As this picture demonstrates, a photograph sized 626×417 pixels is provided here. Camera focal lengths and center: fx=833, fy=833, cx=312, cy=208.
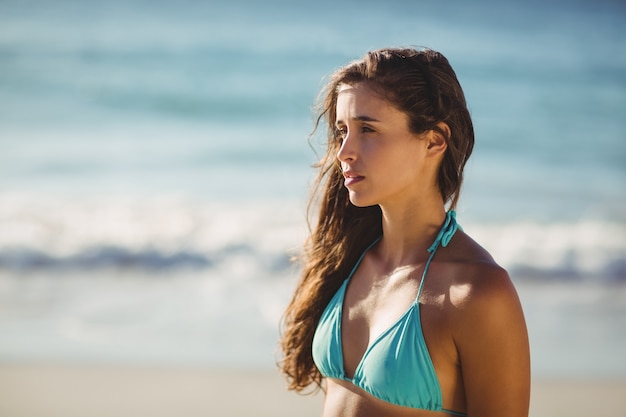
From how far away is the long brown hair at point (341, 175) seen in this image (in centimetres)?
227

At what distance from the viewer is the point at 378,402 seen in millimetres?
2209

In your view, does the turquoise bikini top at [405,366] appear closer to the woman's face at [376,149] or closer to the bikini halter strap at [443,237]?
the bikini halter strap at [443,237]

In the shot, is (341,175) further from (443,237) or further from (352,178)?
(443,237)

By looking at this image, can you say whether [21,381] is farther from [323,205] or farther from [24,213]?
[24,213]

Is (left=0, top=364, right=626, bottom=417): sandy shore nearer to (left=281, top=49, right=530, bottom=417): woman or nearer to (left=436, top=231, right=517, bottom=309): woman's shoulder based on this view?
(left=281, top=49, right=530, bottom=417): woman

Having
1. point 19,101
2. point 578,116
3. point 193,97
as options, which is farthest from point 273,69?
point 578,116

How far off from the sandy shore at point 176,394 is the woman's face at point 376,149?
2810 mm

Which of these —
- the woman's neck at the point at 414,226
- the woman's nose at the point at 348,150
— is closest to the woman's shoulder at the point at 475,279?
the woman's neck at the point at 414,226

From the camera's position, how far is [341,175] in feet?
8.77

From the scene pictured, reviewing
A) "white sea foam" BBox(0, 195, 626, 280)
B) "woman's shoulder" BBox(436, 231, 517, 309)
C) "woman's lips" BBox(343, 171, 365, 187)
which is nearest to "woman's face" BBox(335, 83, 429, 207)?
"woman's lips" BBox(343, 171, 365, 187)

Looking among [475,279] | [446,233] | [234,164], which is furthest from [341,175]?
[234,164]

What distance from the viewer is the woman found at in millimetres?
2051

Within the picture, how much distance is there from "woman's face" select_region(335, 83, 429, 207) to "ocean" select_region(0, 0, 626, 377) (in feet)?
10.9

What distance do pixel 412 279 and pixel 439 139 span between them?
1.31 ft
